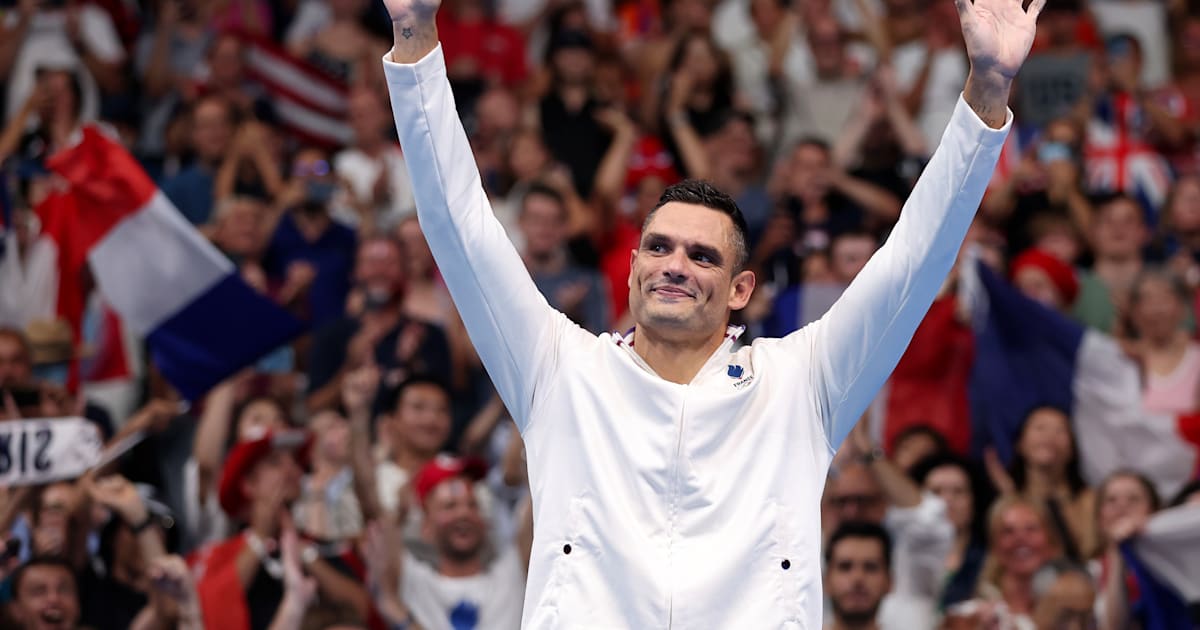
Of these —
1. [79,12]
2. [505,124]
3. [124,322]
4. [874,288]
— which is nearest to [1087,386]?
[505,124]

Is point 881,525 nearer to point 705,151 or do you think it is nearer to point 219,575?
point 219,575

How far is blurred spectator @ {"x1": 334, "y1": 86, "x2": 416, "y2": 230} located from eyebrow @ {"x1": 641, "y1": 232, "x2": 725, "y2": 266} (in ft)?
22.3

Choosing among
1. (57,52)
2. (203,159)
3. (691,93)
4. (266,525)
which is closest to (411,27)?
(266,525)

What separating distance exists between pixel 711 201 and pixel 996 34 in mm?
750

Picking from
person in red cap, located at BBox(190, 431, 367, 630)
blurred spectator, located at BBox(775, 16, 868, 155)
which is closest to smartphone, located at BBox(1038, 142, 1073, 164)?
blurred spectator, located at BBox(775, 16, 868, 155)

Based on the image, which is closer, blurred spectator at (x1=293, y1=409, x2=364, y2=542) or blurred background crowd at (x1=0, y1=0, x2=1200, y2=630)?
blurred background crowd at (x1=0, y1=0, x2=1200, y2=630)

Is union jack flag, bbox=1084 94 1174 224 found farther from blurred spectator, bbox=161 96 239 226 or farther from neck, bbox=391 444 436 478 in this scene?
blurred spectator, bbox=161 96 239 226

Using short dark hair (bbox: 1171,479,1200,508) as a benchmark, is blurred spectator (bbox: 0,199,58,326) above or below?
above

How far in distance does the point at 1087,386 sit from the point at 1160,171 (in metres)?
2.93

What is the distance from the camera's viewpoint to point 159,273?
31.6 ft

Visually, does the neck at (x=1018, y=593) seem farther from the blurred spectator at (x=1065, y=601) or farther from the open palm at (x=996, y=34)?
the open palm at (x=996, y=34)

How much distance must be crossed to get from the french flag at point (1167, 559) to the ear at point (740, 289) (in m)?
3.99

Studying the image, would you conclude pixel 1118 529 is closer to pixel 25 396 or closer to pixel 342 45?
pixel 25 396

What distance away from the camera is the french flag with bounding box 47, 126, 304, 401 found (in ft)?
31.2
